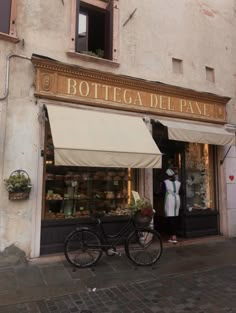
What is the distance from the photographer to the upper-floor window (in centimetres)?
731

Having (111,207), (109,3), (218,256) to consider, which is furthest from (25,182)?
(109,3)

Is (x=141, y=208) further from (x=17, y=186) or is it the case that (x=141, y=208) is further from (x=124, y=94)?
(x=124, y=94)

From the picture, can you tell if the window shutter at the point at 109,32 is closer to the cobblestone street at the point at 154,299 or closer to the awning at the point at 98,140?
the awning at the point at 98,140

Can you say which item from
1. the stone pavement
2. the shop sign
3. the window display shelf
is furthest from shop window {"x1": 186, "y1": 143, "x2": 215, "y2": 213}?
the stone pavement

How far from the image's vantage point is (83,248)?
5.58 m

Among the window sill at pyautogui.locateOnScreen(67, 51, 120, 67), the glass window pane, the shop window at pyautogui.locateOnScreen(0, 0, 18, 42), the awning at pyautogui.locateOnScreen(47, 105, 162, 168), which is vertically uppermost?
the glass window pane

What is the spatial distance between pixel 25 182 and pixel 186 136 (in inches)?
159

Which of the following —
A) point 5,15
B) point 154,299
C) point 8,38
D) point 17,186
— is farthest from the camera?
point 5,15

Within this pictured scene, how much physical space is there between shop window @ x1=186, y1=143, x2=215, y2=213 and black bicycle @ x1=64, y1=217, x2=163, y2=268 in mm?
3053

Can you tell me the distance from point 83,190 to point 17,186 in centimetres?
185

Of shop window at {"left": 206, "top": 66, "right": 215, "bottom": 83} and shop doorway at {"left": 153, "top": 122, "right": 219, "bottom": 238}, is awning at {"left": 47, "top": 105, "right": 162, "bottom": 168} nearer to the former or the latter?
shop doorway at {"left": 153, "top": 122, "right": 219, "bottom": 238}

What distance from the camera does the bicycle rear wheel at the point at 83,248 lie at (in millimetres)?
5531

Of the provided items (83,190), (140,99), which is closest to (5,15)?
(140,99)

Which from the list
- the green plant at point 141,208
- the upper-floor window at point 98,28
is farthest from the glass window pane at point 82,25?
the green plant at point 141,208
